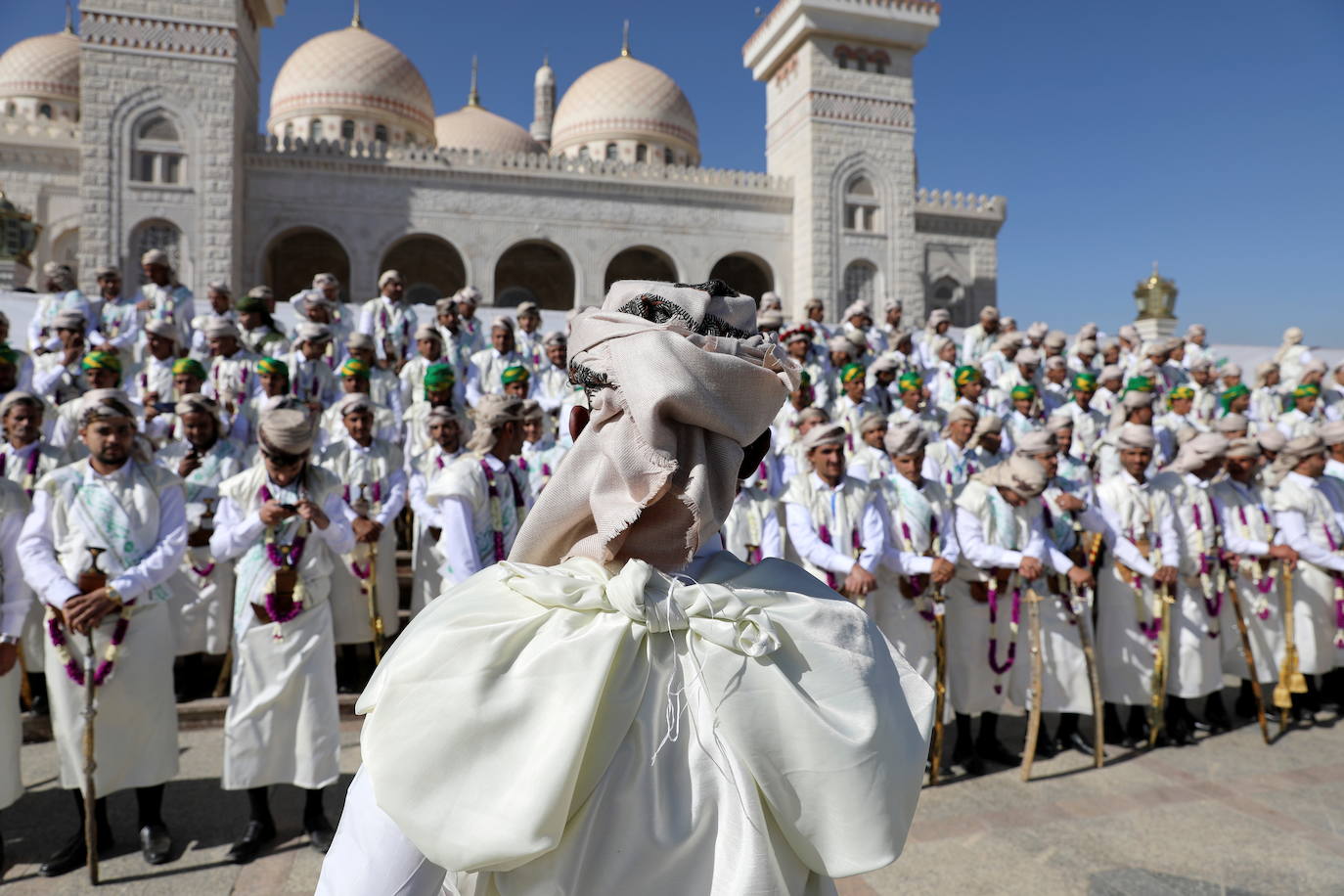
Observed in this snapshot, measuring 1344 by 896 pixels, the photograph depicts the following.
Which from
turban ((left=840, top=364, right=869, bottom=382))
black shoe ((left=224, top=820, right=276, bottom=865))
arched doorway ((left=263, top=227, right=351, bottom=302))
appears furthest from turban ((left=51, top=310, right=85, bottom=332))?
arched doorway ((left=263, top=227, right=351, bottom=302))

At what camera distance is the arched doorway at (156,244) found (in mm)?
18828

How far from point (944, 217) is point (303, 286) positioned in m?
18.4

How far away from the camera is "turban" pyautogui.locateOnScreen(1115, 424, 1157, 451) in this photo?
5.44 m

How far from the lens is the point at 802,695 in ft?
3.71

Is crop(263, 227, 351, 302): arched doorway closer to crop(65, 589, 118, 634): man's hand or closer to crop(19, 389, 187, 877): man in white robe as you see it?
crop(19, 389, 187, 877): man in white robe

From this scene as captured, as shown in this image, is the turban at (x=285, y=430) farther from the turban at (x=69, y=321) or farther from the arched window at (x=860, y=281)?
the arched window at (x=860, y=281)

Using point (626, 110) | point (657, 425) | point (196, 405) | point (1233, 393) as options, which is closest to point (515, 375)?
point (196, 405)

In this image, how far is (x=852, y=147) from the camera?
23.3 metres

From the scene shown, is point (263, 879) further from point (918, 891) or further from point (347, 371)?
point (347, 371)

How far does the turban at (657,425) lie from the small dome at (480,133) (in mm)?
29827

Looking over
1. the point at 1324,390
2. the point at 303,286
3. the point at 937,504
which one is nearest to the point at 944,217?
the point at 1324,390

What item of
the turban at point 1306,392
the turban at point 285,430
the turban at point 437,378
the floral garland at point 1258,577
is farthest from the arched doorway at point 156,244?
the turban at point 1306,392

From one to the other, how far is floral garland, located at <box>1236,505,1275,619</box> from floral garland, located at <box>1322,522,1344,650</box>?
0.37 meters

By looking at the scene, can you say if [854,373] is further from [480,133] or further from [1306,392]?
[480,133]
